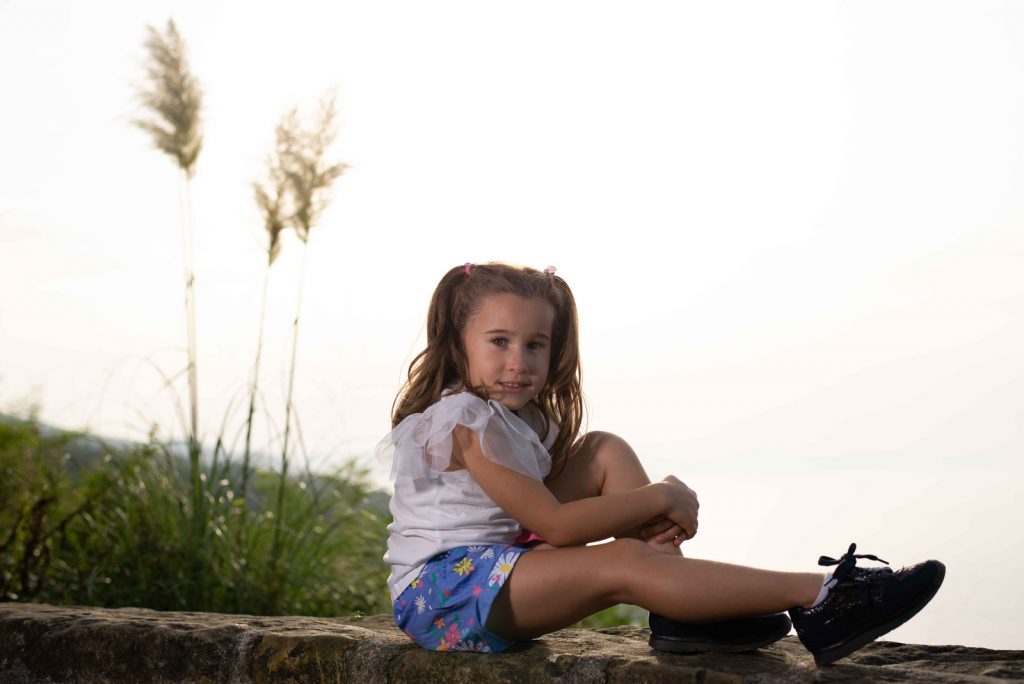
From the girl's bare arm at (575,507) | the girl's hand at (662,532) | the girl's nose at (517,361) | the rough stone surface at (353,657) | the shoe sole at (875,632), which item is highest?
the girl's nose at (517,361)

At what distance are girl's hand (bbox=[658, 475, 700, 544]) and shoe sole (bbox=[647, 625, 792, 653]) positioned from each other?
0.61 feet

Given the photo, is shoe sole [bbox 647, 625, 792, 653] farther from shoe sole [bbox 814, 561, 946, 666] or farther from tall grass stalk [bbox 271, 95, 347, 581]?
tall grass stalk [bbox 271, 95, 347, 581]

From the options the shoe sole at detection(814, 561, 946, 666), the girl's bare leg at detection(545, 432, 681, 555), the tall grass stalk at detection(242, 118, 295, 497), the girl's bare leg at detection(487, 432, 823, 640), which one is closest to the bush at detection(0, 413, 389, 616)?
the tall grass stalk at detection(242, 118, 295, 497)

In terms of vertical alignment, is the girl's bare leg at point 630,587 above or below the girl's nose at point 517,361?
below

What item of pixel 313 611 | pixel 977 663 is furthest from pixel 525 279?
pixel 313 611

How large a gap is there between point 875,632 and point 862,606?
6 centimetres

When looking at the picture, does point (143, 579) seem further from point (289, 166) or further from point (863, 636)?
point (863, 636)

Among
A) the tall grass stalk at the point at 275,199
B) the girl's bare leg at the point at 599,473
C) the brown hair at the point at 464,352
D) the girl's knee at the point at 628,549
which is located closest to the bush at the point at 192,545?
the tall grass stalk at the point at 275,199

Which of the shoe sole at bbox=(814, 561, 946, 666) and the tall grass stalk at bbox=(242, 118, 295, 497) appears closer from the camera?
the shoe sole at bbox=(814, 561, 946, 666)

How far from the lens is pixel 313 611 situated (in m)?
3.76

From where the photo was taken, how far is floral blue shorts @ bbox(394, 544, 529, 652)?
6.53 feet

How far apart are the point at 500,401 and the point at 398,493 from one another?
11.4 inches

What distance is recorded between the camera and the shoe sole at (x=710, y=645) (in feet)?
6.32

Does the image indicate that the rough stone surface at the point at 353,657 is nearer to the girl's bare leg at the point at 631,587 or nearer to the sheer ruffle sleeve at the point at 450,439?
the girl's bare leg at the point at 631,587
